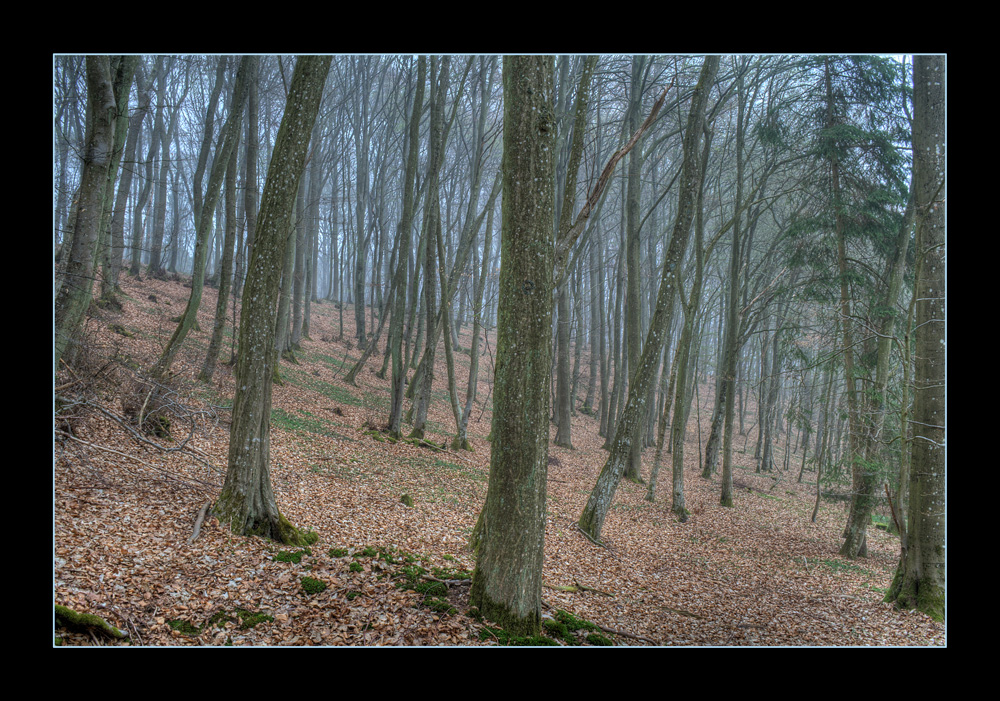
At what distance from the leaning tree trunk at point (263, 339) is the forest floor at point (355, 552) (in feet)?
0.99

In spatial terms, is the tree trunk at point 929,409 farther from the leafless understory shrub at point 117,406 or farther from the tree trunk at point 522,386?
the leafless understory shrub at point 117,406

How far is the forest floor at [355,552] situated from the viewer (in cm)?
375

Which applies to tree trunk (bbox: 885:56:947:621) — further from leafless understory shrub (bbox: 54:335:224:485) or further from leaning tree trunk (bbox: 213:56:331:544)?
leafless understory shrub (bbox: 54:335:224:485)

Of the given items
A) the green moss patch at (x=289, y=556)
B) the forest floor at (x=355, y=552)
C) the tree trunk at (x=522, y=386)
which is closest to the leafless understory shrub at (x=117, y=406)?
the forest floor at (x=355, y=552)

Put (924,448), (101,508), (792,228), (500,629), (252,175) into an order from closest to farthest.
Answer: (500,629), (101,508), (924,448), (792,228), (252,175)

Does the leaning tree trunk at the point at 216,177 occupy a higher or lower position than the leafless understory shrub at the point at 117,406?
higher

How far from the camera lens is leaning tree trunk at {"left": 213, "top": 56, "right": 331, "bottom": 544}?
16.6ft

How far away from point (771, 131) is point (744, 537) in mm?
8379

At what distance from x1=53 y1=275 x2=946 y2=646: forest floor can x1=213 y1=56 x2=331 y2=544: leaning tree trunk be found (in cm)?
30

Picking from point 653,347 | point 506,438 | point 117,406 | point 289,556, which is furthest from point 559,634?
point 117,406

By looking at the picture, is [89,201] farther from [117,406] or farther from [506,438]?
[506,438]
